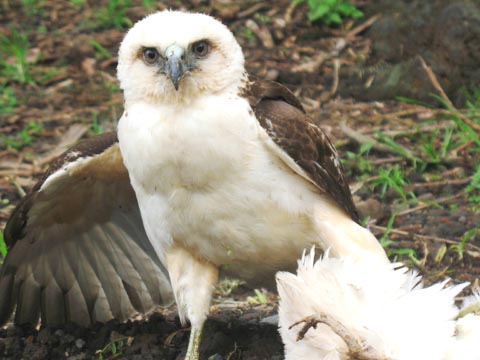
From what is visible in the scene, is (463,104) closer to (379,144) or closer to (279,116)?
(379,144)

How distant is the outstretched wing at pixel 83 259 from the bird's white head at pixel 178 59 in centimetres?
92

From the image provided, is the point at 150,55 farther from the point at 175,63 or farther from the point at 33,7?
the point at 33,7

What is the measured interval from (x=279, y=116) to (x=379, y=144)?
2911 millimetres

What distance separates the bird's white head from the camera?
4.74 metres

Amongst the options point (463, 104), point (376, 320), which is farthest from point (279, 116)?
point (463, 104)

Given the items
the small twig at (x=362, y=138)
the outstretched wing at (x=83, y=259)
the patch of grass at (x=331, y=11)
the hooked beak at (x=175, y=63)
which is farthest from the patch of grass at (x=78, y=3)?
the hooked beak at (x=175, y=63)

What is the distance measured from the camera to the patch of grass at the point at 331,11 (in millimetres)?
9609

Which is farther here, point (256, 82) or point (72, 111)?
point (72, 111)

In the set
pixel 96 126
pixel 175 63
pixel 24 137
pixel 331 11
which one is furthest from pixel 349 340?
pixel 331 11

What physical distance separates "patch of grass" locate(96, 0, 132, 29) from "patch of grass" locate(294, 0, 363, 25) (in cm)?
180

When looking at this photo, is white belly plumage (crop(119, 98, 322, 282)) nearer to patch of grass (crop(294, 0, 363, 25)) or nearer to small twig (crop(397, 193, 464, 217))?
small twig (crop(397, 193, 464, 217))

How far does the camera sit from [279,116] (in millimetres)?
4867

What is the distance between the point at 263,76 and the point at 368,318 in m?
5.14

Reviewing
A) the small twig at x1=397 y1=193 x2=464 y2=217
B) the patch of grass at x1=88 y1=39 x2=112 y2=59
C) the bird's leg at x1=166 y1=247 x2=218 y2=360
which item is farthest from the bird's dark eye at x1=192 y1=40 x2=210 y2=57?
the patch of grass at x1=88 y1=39 x2=112 y2=59
